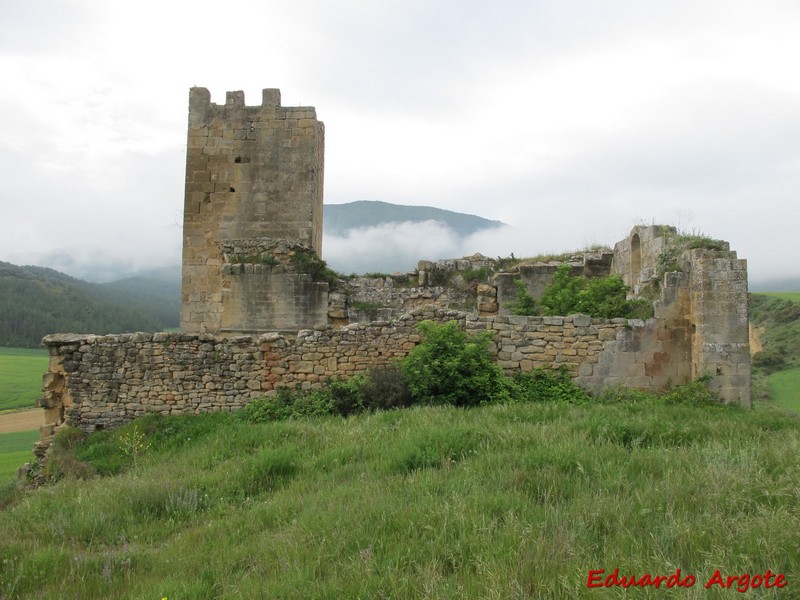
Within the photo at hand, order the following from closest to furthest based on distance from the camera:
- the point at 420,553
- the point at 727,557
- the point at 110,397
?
the point at 727,557 < the point at 420,553 < the point at 110,397

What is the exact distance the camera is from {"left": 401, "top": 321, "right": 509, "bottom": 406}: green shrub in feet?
30.5

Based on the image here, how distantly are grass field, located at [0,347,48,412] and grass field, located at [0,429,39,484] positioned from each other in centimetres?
572

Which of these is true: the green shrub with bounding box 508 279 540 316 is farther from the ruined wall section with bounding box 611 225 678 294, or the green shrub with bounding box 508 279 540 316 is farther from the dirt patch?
the dirt patch

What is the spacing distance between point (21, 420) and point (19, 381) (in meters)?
12.0

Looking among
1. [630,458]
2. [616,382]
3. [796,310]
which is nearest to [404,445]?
[630,458]

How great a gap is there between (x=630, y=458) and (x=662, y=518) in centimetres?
147

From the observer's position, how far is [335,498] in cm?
523

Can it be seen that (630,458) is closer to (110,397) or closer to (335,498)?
(335,498)

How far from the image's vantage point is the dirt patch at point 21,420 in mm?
29291

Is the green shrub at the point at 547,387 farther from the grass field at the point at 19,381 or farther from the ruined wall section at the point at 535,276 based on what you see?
the grass field at the point at 19,381

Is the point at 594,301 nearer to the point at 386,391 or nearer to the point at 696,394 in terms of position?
the point at 696,394

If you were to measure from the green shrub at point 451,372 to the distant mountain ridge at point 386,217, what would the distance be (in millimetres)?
71194

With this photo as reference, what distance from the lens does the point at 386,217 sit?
8825cm

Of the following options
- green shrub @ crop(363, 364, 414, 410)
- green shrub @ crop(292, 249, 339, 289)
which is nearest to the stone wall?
green shrub @ crop(363, 364, 414, 410)
